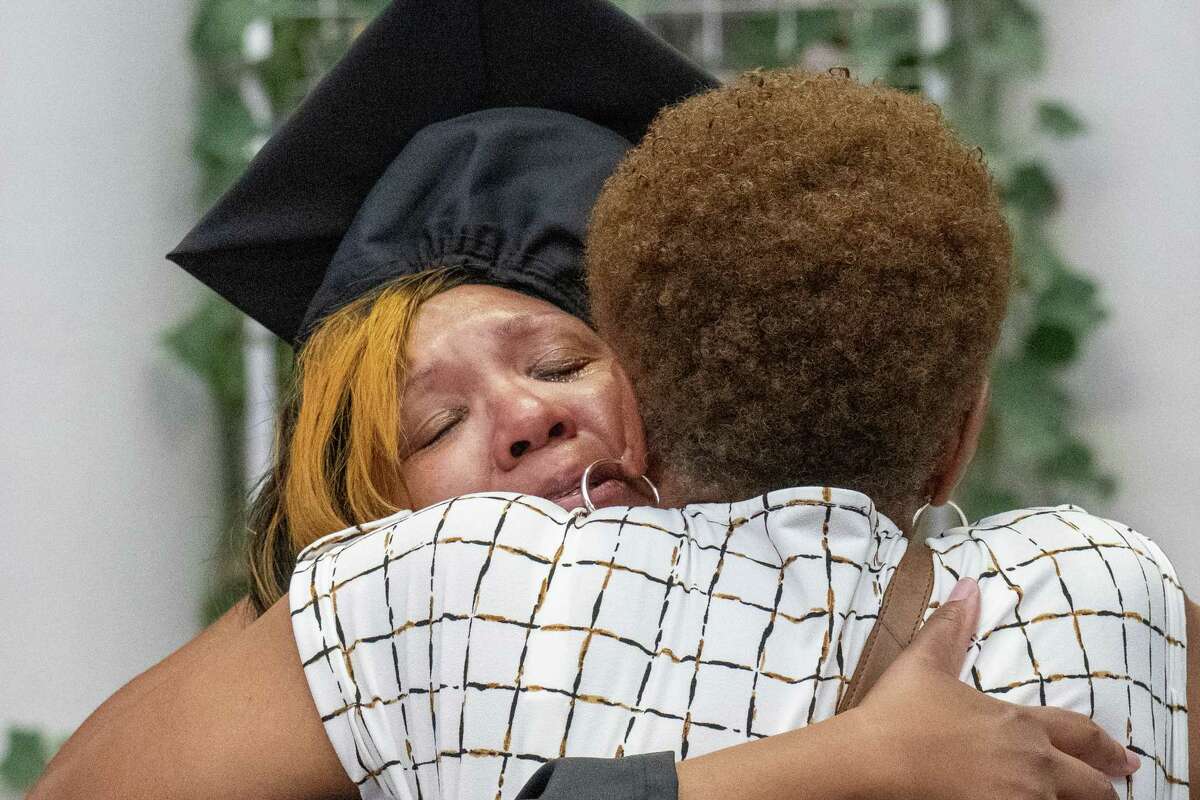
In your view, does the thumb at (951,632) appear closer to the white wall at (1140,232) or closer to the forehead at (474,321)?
the forehead at (474,321)

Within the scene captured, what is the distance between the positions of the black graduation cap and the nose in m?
0.14

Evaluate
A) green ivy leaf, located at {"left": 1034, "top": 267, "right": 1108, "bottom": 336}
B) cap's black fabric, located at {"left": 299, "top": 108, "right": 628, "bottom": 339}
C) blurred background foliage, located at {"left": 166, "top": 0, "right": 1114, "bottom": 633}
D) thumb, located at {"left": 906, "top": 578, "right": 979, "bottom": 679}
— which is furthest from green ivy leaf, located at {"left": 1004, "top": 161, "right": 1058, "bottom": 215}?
thumb, located at {"left": 906, "top": 578, "right": 979, "bottom": 679}

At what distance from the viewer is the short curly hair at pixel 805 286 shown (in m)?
0.76

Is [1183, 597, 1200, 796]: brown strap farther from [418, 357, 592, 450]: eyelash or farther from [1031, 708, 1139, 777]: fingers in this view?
[418, 357, 592, 450]: eyelash

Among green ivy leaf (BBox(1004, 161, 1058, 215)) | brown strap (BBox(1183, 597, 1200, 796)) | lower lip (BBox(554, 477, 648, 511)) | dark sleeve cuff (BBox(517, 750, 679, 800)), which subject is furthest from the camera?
green ivy leaf (BBox(1004, 161, 1058, 215))

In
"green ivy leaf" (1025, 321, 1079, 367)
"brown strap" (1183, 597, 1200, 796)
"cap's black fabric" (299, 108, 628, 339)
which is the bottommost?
Answer: "green ivy leaf" (1025, 321, 1079, 367)

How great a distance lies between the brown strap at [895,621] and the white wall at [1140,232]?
4.99ft

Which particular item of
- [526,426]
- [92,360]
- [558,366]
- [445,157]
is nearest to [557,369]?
[558,366]

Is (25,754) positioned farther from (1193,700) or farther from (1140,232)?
(1140,232)

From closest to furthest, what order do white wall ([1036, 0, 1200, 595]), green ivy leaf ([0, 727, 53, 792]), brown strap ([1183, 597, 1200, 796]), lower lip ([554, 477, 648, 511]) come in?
brown strap ([1183, 597, 1200, 796])
lower lip ([554, 477, 648, 511])
green ivy leaf ([0, 727, 53, 792])
white wall ([1036, 0, 1200, 595])

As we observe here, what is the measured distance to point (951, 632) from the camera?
80 centimetres

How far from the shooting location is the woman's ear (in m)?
0.87

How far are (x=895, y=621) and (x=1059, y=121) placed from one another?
165 centimetres

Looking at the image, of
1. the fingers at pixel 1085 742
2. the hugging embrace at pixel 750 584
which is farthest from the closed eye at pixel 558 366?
the fingers at pixel 1085 742
